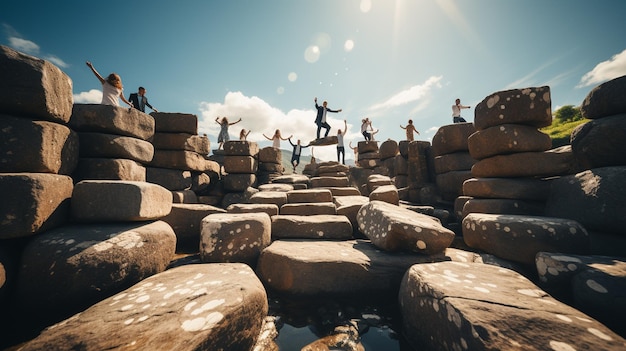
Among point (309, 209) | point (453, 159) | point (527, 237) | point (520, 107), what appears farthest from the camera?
point (453, 159)

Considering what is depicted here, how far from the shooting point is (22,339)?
5.41ft

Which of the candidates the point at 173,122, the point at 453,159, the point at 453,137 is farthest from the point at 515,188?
the point at 173,122

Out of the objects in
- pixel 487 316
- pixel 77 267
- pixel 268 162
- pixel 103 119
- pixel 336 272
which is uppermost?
pixel 103 119

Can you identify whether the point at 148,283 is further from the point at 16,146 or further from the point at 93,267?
the point at 16,146

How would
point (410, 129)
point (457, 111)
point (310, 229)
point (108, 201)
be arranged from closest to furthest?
point (108, 201) < point (310, 229) < point (457, 111) < point (410, 129)

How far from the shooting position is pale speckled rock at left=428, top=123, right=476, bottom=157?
6059 millimetres

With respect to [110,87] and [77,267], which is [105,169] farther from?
[110,87]

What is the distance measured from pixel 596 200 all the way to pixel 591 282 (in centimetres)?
194

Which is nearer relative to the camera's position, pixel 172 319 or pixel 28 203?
pixel 172 319

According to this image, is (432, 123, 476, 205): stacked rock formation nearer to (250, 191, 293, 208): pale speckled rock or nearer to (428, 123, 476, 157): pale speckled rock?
(428, 123, 476, 157): pale speckled rock

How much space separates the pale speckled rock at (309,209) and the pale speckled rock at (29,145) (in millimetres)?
3446

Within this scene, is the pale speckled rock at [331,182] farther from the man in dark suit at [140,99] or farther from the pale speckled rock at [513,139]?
the man in dark suit at [140,99]

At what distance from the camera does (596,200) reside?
290 centimetres

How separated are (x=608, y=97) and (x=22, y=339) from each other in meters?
6.97
